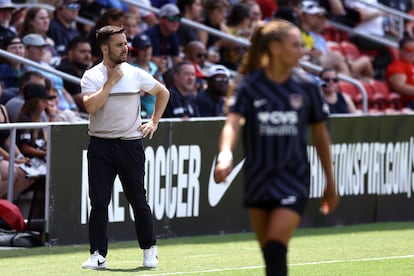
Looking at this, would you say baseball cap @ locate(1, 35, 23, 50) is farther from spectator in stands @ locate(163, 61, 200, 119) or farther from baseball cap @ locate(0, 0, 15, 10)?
spectator in stands @ locate(163, 61, 200, 119)

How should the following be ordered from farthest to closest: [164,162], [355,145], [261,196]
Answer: [355,145], [164,162], [261,196]

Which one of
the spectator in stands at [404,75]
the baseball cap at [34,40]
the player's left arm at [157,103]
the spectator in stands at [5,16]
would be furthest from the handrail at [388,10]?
the player's left arm at [157,103]

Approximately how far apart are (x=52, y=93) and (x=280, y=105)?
7.16 metres

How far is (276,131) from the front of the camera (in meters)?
7.21

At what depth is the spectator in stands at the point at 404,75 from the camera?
19.2 meters

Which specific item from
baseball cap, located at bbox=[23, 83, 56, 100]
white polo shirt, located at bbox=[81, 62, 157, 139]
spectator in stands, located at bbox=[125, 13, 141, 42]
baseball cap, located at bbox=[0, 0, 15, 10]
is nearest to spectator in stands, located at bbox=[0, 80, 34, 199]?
baseball cap, located at bbox=[23, 83, 56, 100]

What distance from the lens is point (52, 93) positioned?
46.1 ft

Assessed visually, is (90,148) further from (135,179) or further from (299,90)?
(299,90)

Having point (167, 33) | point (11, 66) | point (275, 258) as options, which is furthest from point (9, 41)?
point (275, 258)

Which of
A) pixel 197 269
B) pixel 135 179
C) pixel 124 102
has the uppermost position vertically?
pixel 124 102

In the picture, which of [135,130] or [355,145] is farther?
[355,145]

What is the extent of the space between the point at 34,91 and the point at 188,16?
230 inches

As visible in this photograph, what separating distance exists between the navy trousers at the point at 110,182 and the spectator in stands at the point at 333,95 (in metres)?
6.62

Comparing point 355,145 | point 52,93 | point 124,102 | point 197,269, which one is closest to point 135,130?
point 124,102
